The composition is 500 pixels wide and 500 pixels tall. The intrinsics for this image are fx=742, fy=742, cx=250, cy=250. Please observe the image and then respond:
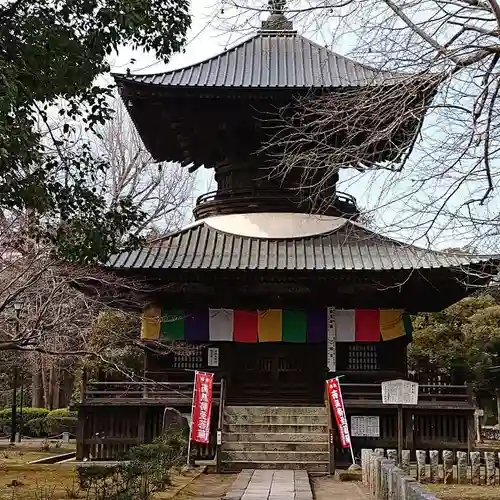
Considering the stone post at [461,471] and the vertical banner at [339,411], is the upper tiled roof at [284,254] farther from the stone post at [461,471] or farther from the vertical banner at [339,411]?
the stone post at [461,471]

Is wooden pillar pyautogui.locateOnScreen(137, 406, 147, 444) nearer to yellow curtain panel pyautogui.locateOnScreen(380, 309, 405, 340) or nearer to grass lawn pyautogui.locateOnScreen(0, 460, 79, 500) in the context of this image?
grass lawn pyautogui.locateOnScreen(0, 460, 79, 500)

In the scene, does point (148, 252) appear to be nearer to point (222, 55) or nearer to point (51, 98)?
point (222, 55)

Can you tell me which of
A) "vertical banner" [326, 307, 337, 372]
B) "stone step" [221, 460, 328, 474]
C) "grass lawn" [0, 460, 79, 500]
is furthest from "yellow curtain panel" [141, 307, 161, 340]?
"stone step" [221, 460, 328, 474]

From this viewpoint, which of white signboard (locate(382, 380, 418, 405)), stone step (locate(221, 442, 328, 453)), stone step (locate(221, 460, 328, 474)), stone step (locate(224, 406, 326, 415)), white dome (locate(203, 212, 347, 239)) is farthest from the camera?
white dome (locate(203, 212, 347, 239))

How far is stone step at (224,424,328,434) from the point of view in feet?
51.0

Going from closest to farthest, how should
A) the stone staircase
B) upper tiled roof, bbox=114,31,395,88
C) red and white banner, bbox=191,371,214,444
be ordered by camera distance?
the stone staircase → red and white banner, bbox=191,371,214,444 → upper tiled roof, bbox=114,31,395,88

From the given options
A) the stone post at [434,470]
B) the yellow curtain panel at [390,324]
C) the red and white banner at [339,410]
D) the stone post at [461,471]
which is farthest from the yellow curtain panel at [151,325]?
the stone post at [461,471]

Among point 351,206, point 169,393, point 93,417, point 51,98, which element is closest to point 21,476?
point 93,417

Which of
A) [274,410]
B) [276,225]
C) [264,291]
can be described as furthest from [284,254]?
[274,410]

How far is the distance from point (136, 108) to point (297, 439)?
825cm

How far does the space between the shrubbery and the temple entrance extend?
16.9m

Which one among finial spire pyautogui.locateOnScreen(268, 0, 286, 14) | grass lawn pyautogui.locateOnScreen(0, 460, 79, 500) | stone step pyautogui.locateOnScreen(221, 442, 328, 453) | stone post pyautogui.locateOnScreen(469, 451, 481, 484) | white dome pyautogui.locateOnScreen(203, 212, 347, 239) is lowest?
grass lawn pyautogui.locateOnScreen(0, 460, 79, 500)

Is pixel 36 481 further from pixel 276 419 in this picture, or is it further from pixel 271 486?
pixel 276 419

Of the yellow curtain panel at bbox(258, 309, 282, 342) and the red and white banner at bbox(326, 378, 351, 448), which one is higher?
the yellow curtain panel at bbox(258, 309, 282, 342)
